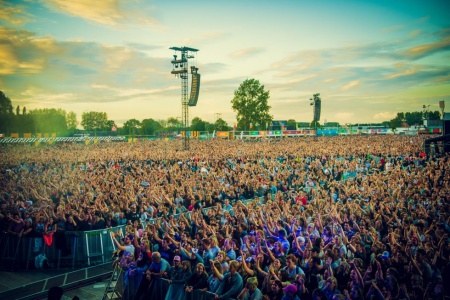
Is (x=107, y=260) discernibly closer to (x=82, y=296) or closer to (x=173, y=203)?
(x=82, y=296)

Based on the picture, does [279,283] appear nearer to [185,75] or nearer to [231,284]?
[231,284]

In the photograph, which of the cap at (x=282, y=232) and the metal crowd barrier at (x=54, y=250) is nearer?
the cap at (x=282, y=232)

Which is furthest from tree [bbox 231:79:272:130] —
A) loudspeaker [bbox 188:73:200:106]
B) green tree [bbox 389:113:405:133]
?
loudspeaker [bbox 188:73:200:106]

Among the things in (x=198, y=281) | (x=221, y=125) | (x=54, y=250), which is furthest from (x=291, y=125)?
(x=198, y=281)

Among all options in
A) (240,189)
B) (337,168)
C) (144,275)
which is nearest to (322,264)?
(144,275)

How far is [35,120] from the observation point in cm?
7706

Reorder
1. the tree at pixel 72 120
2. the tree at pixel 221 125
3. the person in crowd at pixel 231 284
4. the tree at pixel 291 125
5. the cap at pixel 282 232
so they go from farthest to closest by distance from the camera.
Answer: the tree at pixel 72 120, the tree at pixel 291 125, the tree at pixel 221 125, the cap at pixel 282 232, the person in crowd at pixel 231 284

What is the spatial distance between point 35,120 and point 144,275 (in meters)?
80.9

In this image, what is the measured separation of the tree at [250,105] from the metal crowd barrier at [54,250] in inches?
3471

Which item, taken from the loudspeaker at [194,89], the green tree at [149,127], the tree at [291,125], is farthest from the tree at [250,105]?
the loudspeaker at [194,89]

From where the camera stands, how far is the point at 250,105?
99.4m

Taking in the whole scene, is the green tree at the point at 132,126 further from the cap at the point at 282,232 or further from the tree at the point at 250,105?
the cap at the point at 282,232

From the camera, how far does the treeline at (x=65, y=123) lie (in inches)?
2177

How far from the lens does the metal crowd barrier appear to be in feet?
35.3
